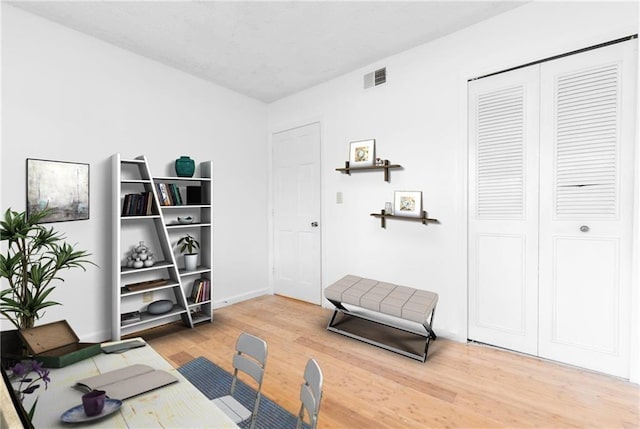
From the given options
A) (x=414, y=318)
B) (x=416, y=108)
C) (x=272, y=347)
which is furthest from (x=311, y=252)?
(x=416, y=108)

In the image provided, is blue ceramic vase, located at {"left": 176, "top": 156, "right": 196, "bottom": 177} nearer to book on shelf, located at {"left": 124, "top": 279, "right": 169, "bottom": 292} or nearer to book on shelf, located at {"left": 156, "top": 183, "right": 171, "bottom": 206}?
book on shelf, located at {"left": 156, "top": 183, "right": 171, "bottom": 206}

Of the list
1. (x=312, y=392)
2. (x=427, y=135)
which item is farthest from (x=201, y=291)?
(x=427, y=135)

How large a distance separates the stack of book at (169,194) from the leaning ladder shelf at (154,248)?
37 millimetres

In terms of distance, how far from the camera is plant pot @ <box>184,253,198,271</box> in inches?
137

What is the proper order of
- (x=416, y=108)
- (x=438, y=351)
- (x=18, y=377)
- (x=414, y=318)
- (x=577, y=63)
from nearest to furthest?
(x=18, y=377) → (x=577, y=63) → (x=414, y=318) → (x=438, y=351) → (x=416, y=108)

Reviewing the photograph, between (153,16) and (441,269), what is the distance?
11.2 feet

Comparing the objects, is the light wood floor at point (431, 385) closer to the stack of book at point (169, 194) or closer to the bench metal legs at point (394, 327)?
the bench metal legs at point (394, 327)

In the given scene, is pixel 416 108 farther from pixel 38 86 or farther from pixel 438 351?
pixel 38 86

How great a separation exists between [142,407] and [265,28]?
294 cm

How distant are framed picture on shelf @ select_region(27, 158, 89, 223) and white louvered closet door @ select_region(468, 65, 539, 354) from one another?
11.8ft

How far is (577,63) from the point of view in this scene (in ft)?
7.73

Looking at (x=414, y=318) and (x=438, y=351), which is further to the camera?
(x=438, y=351)

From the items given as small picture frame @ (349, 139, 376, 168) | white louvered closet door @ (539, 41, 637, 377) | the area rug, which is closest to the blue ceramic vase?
small picture frame @ (349, 139, 376, 168)

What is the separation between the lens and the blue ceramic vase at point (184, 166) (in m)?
3.46
